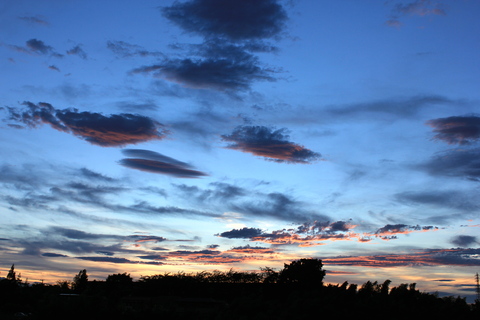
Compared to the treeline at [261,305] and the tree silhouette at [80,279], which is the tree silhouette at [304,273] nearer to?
the treeline at [261,305]

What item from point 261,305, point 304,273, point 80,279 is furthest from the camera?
point 80,279

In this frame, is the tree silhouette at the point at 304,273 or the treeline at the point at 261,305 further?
the tree silhouette at the point at 304,273

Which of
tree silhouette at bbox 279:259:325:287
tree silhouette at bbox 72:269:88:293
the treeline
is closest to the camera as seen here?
the treeline

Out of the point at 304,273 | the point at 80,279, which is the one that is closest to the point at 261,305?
the point at 304,273

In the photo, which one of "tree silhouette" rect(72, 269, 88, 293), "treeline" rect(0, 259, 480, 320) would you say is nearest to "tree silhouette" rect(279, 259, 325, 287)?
"treeline" rect(0, 259, 480, 320)

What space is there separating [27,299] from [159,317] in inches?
1438

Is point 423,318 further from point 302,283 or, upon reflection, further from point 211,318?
point 302,283

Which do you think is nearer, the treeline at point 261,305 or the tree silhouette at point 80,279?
the treeline at point 261,305

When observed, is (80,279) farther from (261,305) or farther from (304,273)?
(261,305)

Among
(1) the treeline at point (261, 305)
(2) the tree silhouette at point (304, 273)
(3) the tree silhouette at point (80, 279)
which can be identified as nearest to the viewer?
(1) the treeline at point (261, 305)

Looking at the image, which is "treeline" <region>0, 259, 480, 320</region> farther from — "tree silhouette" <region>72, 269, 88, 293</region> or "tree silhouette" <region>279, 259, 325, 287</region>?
"tree silhouette" <region>72, 269, 88, 293</region>

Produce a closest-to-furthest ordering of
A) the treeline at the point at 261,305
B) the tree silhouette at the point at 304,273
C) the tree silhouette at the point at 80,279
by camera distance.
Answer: the treeline at the point at 261,305 < the tree silhouette at the point at 304,273 < the tree silhouette at the point at 80,279

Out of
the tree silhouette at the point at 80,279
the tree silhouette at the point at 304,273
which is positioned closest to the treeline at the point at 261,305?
the tree silhouette at the point at 304,273

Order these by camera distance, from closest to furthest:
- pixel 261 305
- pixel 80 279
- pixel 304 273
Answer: pixel 261 305
pixel 304 273
pixel 80 279
